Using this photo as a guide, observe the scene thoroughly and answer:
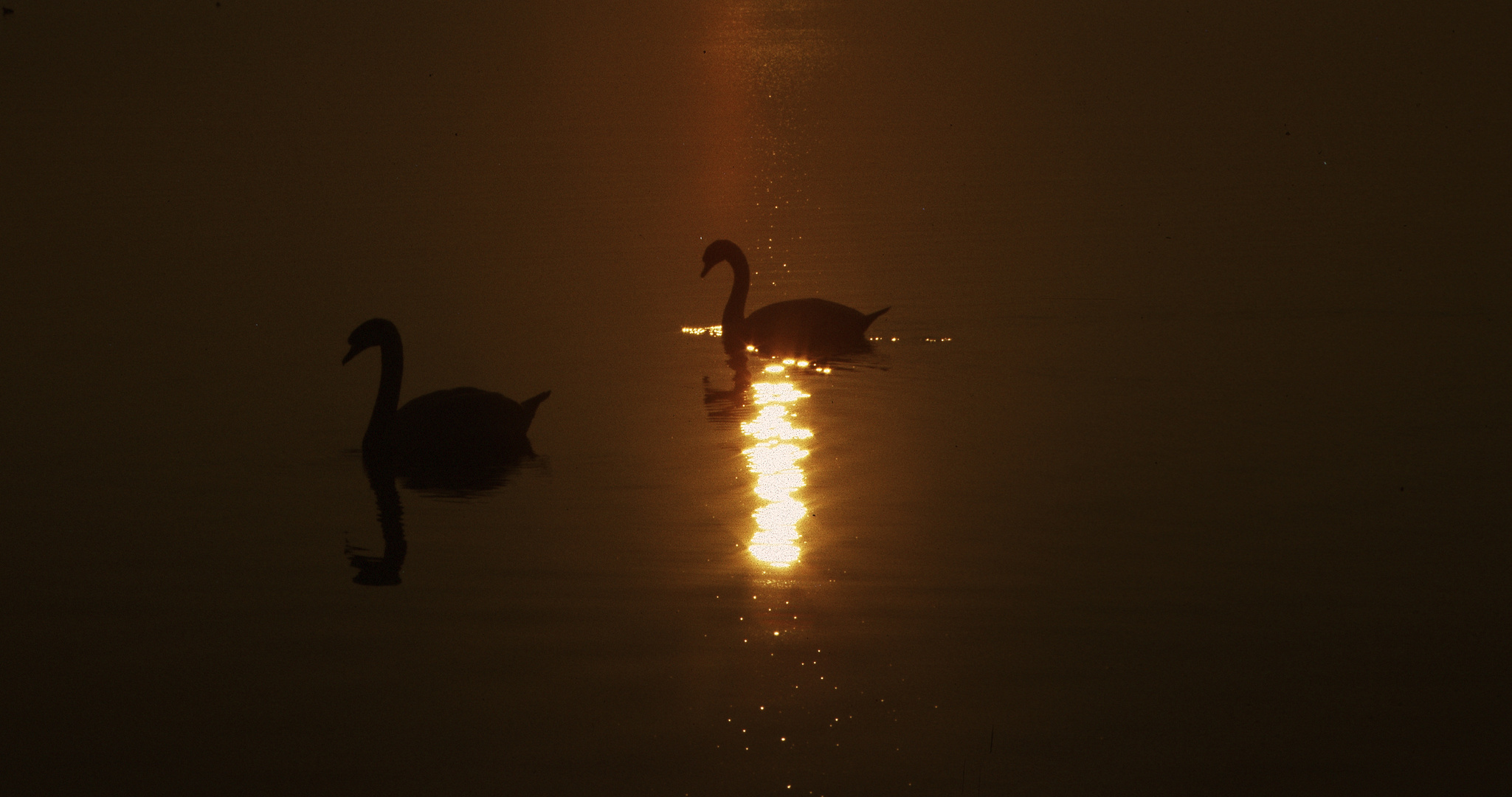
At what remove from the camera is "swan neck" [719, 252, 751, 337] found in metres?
16.5

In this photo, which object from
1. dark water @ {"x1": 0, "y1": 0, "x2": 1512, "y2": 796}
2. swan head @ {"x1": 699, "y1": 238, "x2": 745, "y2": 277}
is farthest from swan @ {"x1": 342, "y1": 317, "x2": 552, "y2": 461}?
swan head @ {"x1": 699, "y1": 238, "x2": 745, "y2": 277}

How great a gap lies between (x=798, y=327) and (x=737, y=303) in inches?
48.9

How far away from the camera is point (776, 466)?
11297mm

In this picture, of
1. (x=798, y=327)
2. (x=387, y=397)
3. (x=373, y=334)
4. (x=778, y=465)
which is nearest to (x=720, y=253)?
(x=798, y=327)

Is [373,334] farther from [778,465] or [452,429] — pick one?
[778,465]

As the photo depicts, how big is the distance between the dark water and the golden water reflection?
68 millimetres

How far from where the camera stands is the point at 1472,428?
11.4 metres

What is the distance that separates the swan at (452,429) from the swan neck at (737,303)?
183 inches

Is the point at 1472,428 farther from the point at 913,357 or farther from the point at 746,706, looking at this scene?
the point at 746,706

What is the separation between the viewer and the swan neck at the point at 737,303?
16469 mm

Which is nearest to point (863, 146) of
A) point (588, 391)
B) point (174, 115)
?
point (174, 115)

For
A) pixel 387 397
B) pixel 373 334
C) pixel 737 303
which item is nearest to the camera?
pixel 387 397

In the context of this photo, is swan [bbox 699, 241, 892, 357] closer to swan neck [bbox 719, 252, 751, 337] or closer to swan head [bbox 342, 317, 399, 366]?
swan neck [bbox 719, 252, 751, 337]

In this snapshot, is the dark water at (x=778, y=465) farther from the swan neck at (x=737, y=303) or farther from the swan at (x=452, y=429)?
the swan neck at (x=737, y=303)
